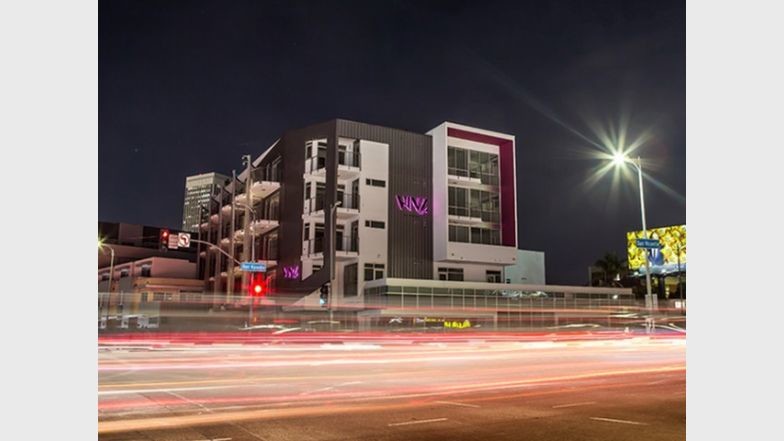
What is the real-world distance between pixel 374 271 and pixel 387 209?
4.24 m

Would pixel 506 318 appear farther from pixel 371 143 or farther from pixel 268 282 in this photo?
pixel 268 282

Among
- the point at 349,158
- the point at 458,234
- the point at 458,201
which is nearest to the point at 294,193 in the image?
the point at 349,158

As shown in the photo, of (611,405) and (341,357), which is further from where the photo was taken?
(341,357)

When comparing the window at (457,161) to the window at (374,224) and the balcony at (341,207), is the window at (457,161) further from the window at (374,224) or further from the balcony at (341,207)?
the balcony at (341,207)

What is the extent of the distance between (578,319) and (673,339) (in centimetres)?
1124

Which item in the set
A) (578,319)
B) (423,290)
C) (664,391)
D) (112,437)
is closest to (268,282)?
(423,290)

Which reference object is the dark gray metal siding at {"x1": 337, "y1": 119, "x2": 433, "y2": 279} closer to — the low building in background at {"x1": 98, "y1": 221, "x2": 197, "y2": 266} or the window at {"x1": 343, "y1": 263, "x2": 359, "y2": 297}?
the window at {"x1": 343, "y1": 263, "x2": 359, "y2": 297}

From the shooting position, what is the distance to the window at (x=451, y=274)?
1734 inches

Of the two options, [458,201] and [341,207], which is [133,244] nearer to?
[341,207]

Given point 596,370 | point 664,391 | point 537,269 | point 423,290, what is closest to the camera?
point 664,391

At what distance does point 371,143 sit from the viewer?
43375 millimetres

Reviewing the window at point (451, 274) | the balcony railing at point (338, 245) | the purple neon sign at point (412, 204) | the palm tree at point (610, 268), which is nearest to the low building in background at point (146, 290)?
the balcony railing at point (338, 245)

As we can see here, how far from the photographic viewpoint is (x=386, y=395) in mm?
13062

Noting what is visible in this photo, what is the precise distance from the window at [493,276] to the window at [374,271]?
7.94 metres
